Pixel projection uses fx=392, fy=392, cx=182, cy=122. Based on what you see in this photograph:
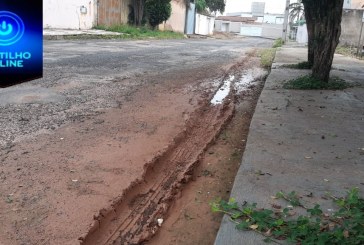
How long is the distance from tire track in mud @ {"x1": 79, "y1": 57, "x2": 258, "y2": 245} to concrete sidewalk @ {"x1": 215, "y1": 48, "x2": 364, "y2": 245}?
2.09 ft

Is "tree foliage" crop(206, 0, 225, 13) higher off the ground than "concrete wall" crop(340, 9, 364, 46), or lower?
higher

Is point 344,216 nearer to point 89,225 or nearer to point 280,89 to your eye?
point 89,225

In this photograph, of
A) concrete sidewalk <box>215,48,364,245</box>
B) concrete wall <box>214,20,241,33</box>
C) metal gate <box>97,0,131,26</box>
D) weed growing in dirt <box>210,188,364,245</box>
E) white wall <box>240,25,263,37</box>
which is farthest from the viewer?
concrete wall <box>214,20,241,33</box>

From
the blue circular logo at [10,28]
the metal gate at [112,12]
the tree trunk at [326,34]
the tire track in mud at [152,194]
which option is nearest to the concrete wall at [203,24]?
the metal gate at [112,12]

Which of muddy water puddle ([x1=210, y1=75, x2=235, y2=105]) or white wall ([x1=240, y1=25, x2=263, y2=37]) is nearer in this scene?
muddy water puddle ([x1=210, y1=75, x2=235, y2=105])

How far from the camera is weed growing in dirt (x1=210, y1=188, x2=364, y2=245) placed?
7.88ft

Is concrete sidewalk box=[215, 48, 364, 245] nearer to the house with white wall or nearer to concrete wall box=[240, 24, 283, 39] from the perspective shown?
the house with white wall

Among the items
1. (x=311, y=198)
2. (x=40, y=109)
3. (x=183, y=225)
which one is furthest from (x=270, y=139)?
(x=40, y=109)

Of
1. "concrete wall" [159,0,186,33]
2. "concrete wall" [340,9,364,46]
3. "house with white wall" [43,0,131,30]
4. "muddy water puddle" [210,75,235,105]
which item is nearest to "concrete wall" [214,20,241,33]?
"concrete wall" [159,0,186,33]

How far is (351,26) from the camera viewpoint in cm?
2491

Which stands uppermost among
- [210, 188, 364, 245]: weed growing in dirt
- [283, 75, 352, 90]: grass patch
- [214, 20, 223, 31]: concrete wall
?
[214, 20, 223, 31]: concrete wall

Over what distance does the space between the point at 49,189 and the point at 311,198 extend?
2213 mm

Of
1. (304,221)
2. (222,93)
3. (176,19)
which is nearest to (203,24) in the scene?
(176,19)

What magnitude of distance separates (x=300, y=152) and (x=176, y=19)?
3655cm
